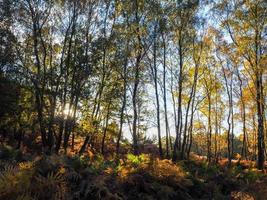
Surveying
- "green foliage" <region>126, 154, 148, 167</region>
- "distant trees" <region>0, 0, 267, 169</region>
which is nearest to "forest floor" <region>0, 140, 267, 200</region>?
"green foliage" <region>126, 154, 148, 167</region>

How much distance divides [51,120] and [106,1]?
884 cm

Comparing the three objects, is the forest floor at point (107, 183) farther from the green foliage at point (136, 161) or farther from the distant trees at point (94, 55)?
the distant trees at point (94, 55)


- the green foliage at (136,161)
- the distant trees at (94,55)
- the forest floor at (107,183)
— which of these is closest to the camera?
the forest floor at (107,183)

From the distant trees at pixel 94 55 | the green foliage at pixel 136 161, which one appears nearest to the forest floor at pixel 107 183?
the green foliage at pixel 136 161

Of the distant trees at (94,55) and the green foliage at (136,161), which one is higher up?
the distant trees at (94,55)

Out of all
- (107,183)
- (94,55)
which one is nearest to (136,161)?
(107,183)

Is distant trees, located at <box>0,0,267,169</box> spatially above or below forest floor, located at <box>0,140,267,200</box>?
above

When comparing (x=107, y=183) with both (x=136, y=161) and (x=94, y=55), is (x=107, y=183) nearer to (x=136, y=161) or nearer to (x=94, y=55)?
(x=136, y=161)

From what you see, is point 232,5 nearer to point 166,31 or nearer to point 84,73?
point 166,31

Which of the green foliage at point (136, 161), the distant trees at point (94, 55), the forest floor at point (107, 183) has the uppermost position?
the distant trees at point (94, 55)

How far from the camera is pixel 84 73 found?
1805 cm

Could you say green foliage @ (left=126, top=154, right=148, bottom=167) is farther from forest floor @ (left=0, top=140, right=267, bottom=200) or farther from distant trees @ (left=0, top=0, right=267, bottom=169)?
distant trees @ (left=0, top=0, right=267, bottom=169)

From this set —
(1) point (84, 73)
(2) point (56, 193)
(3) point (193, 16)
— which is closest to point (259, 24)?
(3) point (193, 16)

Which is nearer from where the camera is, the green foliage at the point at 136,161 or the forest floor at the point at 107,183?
the forest floor at the point at 107,183
